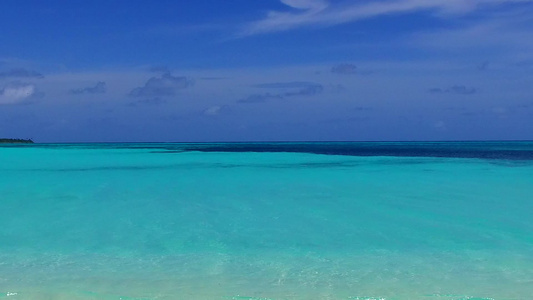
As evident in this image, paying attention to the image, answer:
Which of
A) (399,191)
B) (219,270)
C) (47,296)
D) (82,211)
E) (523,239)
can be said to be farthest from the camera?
(399,191)

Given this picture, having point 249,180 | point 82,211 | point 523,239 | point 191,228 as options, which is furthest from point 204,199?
point 523,239

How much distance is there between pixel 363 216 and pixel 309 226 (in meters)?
1.27

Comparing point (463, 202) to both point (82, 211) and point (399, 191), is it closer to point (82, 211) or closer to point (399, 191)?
point (399, 191)

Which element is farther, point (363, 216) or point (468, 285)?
point (363, 216)

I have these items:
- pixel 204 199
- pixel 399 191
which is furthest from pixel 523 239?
pixel 204 199

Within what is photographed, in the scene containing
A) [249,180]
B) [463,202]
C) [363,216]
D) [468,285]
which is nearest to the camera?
[468,285]

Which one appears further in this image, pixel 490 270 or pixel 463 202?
pixel 463 202

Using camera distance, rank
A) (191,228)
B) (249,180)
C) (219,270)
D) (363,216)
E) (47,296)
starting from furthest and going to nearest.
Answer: (249,180) → (363,216) → (191,228) → (219,270) → (47,296)

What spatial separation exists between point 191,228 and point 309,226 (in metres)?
1.61

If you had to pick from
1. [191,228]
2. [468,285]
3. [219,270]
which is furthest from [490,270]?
[191,228]

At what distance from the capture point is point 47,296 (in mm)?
4086

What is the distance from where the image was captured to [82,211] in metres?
8.53

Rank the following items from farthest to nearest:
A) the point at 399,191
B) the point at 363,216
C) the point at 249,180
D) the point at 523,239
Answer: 1. the point at 249,180
2. the point at 399,191
3. the point at 363,216
4. the point at 523,239

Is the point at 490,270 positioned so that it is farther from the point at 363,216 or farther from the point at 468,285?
the point at 363,216
